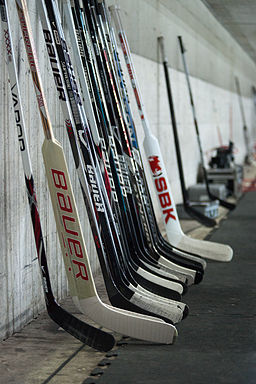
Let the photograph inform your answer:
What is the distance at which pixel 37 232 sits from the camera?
8.55 feet

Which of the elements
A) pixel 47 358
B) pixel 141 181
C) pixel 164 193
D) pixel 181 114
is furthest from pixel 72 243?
pixel 181 114

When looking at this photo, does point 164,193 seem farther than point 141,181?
Yes

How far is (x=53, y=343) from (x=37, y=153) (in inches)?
35.0

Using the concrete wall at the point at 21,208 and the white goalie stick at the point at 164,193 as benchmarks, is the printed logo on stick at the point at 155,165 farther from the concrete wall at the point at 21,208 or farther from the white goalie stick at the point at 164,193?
the concrete wall at the point at 21,208

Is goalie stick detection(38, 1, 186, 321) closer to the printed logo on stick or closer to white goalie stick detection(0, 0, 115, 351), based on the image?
white goalie stick detection(0, 0, 115, 351)

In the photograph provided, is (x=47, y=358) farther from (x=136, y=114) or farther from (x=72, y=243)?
(x=136, y=114)

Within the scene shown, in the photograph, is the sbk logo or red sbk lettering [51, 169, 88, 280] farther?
the sbk logo

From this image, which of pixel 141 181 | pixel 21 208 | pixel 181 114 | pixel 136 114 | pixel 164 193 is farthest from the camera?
pixel 181 114

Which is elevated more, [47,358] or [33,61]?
[33,61]

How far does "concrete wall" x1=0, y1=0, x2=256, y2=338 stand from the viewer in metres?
2.75

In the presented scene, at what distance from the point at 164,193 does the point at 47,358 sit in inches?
76.1

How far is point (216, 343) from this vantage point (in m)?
2.77

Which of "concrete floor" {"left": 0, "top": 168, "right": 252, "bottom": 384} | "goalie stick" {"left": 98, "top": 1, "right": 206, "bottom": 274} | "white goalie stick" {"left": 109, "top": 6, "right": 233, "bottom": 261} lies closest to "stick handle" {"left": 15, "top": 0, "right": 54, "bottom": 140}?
"concrete floor" {"left": 0, "top": 168, "right": 252, "bottom": 384}

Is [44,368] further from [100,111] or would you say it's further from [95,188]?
[100,111]
